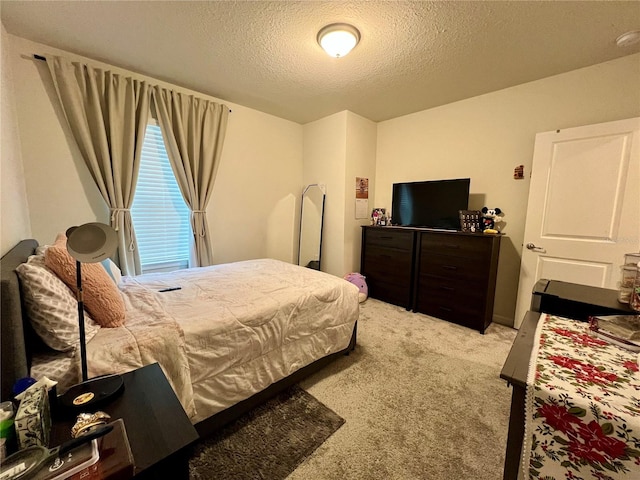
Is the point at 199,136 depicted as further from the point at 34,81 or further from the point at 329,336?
the point at 329,336

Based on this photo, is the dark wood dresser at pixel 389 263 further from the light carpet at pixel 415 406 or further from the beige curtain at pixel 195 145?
the beige curtain at pixel 195 145

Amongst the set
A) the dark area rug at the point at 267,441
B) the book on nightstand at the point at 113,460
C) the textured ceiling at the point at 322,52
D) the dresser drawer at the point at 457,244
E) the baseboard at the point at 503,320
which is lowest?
the dark area rug at the point at 267,441

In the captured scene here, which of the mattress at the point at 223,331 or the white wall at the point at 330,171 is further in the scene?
the white wall at the point at 330,171

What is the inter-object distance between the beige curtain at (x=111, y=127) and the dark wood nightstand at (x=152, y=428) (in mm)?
1955

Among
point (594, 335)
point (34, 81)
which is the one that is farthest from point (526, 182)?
point (34, 81)

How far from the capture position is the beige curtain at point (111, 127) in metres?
2.15

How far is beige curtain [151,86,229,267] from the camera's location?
8.74 feet

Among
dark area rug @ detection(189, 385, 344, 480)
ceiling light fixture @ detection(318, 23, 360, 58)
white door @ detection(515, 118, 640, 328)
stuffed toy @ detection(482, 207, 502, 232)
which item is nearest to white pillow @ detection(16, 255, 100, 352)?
dark area rug @ detection(189, 385, 344, 480)

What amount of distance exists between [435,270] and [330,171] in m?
1.90

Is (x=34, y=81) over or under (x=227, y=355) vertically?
over

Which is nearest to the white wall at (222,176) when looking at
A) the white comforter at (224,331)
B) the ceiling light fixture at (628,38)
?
the white comforter at (224,331)

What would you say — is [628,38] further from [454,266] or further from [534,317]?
[534,317]

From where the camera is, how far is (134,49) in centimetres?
214

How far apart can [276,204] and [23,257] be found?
274 centimetres
